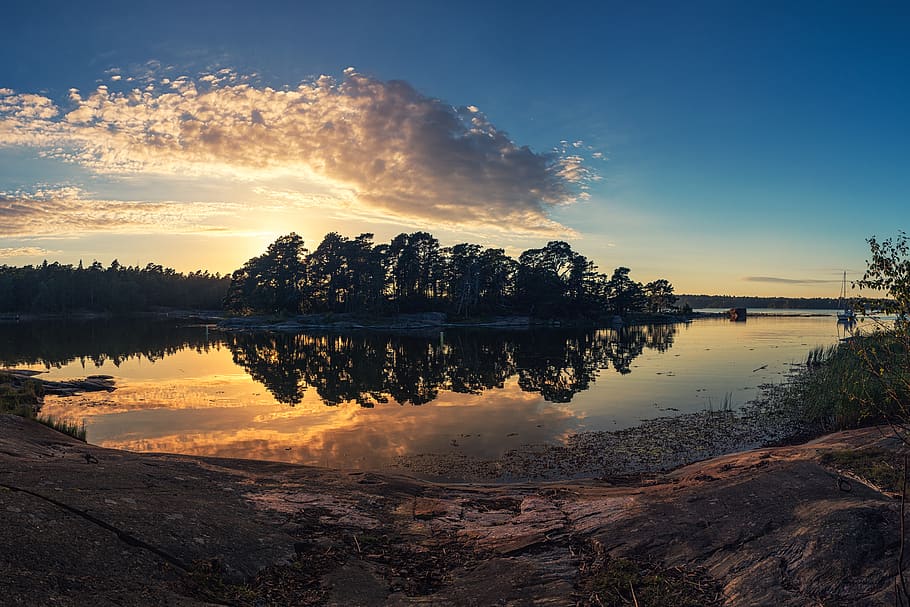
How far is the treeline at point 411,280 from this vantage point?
11100 centimetres

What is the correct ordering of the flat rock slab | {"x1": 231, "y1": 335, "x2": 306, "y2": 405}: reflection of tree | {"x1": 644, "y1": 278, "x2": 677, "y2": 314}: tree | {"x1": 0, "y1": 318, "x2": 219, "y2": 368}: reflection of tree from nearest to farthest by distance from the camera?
the flat rock slab
{"x1": 231, "y1": 335, "x2": 306, "y2": 405}: reflection of tree
{"x1": 0, "y1": 318, "x2": 219, "y2": 368}: reflection of tree
{"x1": 644, "y1": 278, "x2": 677, "y2": 314}: tree

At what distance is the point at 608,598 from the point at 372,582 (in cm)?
327

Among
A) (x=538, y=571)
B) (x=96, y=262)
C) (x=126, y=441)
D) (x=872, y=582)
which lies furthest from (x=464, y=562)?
(x=96, y=262)

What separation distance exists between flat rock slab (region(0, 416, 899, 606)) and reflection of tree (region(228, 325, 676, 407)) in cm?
1654

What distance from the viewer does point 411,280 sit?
11600cm

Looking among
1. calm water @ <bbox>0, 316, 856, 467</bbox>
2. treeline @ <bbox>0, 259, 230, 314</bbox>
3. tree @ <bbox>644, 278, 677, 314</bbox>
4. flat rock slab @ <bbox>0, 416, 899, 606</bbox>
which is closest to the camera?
flat rock slab @ <bbox>0, 416, 899, 606</bbox>

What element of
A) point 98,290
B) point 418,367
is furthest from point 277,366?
point 98,290

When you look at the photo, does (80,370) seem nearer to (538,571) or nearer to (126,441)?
(126,441)

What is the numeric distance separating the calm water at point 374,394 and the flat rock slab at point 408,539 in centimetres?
695

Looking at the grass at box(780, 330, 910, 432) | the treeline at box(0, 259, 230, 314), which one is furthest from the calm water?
the treeline at box(0, 259, 230, 314)

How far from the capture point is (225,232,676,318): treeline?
111 metres

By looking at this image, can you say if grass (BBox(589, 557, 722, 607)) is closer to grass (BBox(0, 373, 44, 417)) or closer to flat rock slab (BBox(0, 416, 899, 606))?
flat rock slab (BBox(0, 416, 899, 606))

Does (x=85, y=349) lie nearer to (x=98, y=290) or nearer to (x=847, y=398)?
(x=847, y=398)

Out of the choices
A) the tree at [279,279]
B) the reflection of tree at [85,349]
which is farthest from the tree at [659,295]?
the reflection of tree at [85,349]
